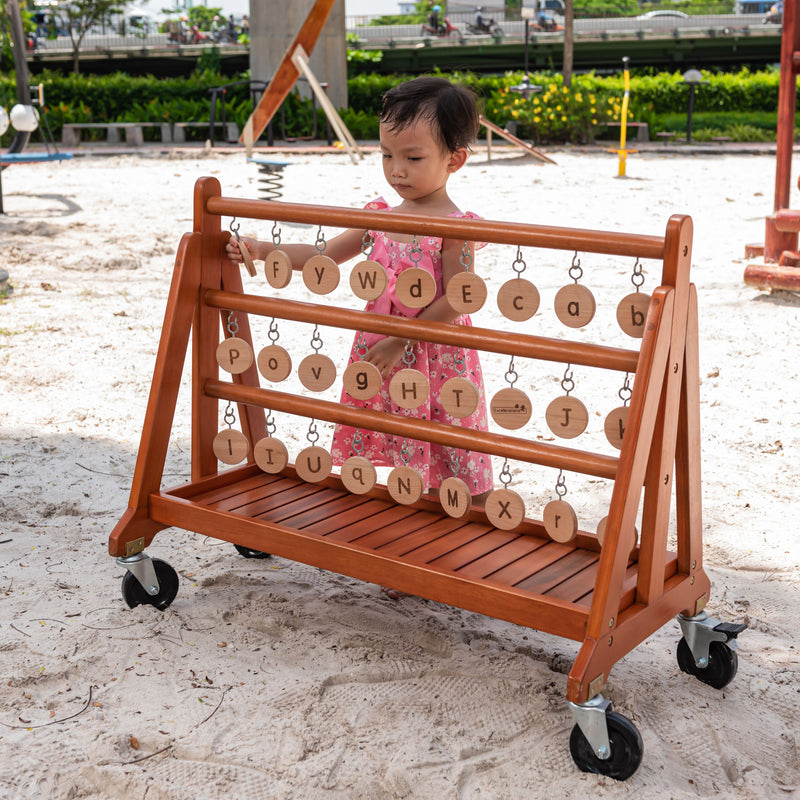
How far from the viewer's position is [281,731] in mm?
2145

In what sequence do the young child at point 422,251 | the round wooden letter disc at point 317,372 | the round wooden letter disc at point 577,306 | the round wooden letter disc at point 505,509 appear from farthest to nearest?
the round wooden letter disc at point 317,372 < the young child at point 422,251 < the round wooden letter disc at point 505,509 < the round wooden letter disc at point 577,306

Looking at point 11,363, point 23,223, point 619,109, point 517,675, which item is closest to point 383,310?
point 517,675

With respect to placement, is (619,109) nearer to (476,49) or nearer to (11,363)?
(476,49)

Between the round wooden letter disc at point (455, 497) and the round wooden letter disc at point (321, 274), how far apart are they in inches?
22.6

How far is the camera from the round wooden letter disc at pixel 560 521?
2281 mm

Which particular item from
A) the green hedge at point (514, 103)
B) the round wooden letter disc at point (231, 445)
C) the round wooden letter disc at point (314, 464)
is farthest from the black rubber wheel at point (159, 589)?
the green hedge at point (514, 103)

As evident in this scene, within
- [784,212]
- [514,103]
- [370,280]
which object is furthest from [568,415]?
[514,103]

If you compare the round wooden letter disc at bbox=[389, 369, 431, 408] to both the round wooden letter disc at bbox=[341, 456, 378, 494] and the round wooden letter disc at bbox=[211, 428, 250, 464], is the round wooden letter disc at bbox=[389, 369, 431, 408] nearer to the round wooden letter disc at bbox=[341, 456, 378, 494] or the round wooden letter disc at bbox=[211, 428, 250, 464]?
the round wooden letter disc at bbox=[341, 456, 378, 494]

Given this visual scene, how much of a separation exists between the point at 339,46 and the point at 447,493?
19.3m

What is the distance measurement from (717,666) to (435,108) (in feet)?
5.00

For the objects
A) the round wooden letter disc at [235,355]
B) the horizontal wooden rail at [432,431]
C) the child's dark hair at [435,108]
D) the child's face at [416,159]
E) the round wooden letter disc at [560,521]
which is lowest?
the round wooden letter disc at [560,521]

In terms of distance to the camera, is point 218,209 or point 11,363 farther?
point 11,363

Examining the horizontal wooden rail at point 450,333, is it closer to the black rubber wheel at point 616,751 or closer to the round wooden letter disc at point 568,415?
the round wooden letter disc at point 568,415

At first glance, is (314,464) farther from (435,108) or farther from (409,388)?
(435,108)
